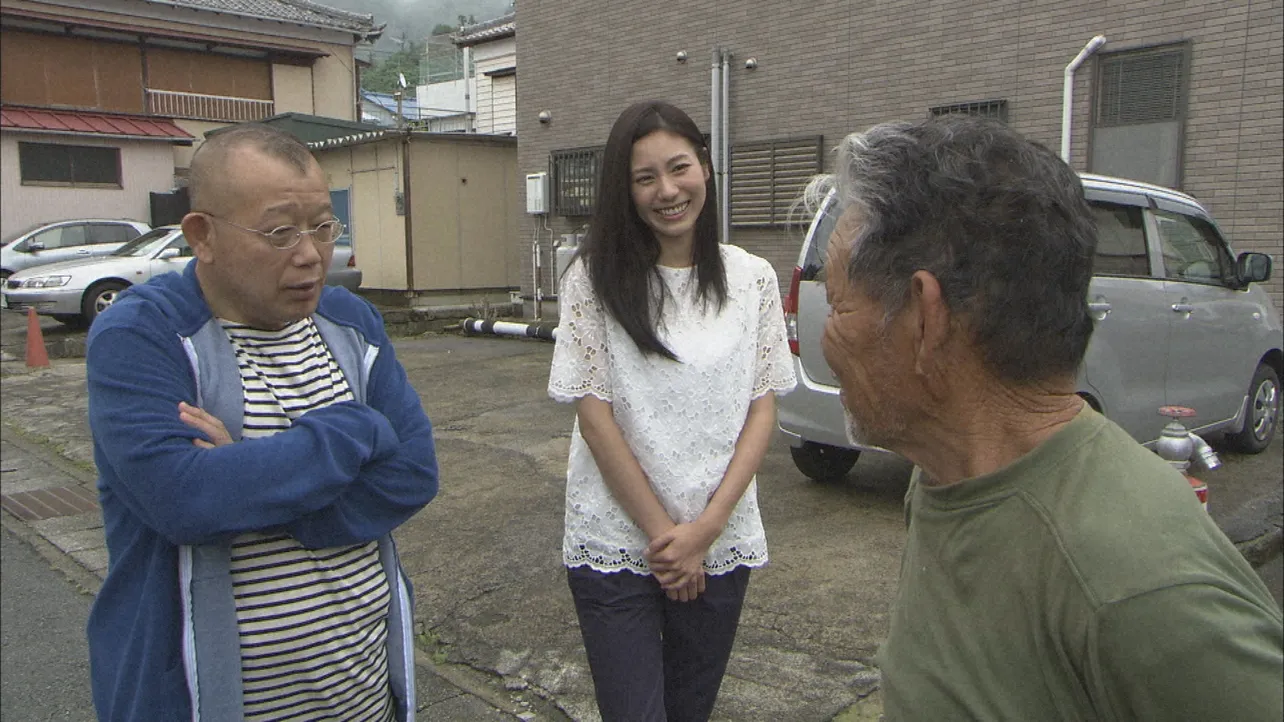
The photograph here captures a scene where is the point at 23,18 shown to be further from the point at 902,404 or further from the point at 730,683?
the point at 902,404

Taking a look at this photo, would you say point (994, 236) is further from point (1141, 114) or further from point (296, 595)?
point (1141, 114)

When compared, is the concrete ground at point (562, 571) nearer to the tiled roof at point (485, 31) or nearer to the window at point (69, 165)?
the tiled roof at point (485, 31)

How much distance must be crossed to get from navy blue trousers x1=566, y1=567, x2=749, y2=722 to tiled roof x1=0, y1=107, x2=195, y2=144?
2253 centimetres

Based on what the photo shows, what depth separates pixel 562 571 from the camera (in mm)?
4355

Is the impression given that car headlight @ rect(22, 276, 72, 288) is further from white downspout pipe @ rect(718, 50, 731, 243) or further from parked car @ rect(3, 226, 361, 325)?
white downspout pipe @ rect(718, 50, 731, 243)

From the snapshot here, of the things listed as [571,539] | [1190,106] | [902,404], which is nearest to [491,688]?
[571,539]

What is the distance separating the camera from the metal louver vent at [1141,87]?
321 inches

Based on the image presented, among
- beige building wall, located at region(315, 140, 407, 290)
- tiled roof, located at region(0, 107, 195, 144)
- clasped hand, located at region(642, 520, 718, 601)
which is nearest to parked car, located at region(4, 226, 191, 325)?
beige building wall, located at region(315, 140, 407, 290)

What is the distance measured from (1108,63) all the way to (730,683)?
7555 mm

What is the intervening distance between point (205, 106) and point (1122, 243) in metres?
23.5

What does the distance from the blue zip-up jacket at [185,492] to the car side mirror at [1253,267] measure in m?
5.81

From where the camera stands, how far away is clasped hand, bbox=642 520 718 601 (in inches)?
79.4

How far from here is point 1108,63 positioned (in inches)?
336

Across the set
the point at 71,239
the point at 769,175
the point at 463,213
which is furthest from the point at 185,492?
the point at 71,239
